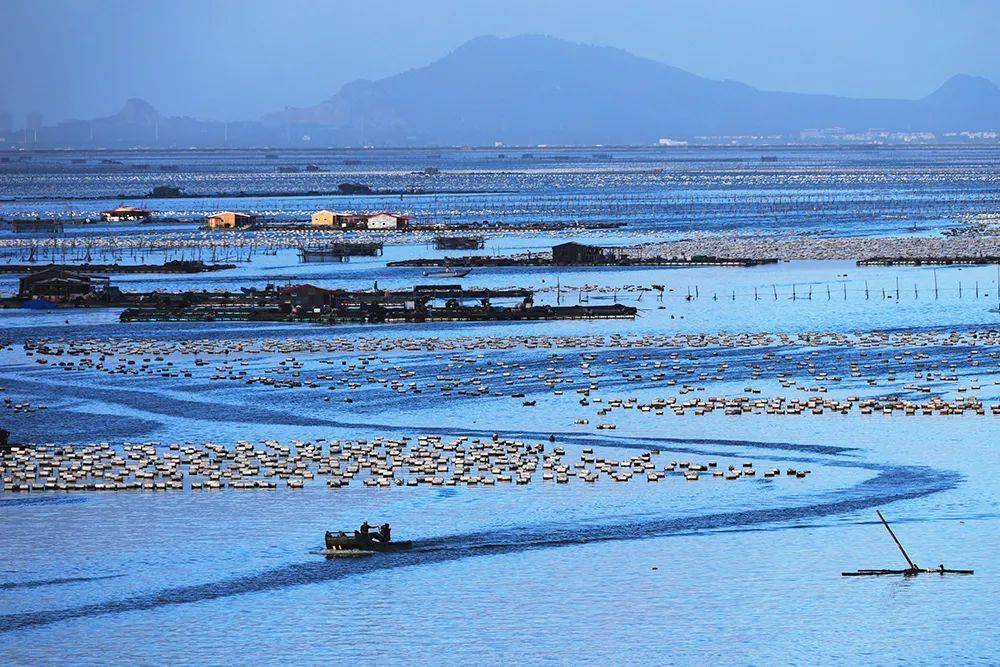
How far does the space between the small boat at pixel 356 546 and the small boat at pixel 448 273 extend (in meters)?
52.0

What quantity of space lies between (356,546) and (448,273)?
53992 mm

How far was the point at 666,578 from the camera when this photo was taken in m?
32.5

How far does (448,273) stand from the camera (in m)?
87.6

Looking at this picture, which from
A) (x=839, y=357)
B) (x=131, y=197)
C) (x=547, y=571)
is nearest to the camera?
(x=547, y=571)

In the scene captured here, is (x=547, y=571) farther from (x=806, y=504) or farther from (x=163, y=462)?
(x=163, y=462)

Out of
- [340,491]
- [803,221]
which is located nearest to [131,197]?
[803,221]

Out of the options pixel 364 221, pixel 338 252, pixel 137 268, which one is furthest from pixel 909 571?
pixel 364 221

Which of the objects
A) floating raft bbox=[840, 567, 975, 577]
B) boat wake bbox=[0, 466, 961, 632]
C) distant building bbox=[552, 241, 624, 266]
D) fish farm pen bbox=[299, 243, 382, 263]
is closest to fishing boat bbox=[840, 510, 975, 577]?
floating raft bbox=[840, 567, 975, 577]

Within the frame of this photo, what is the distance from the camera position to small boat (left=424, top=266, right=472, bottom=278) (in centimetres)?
8629

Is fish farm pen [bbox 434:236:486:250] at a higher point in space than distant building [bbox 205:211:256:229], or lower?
lower

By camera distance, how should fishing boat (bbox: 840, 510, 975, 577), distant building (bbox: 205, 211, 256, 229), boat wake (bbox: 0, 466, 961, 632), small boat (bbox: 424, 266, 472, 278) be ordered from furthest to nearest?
distant building (bbox: 205, 211, 256, 229) < small boat (bbox: 424, 266, 472, 278) < fishing boat (bbox: 840, 510, 975, 577) < boat wake (bbox: 0, 466, 961, 632)

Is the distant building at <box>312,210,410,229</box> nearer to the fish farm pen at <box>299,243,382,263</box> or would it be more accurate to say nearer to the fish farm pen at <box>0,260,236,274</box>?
the fish farm pen at <box>299,243,382,263</box>

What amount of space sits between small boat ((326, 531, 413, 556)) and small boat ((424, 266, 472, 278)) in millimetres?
52003

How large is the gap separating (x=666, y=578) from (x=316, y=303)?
3969 centimetres
